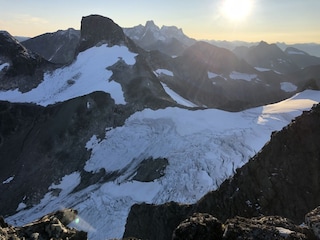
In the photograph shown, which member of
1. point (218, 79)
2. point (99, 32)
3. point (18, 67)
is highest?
point (99, 32)

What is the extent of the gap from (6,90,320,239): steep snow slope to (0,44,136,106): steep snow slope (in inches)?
466

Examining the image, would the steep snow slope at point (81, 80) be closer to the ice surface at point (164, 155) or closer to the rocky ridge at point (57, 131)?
the ice surface at point (164, 155)

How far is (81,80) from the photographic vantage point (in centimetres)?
6994

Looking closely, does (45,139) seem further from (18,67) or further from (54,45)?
(54,45)

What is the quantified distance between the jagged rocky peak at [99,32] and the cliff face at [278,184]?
2423 inches

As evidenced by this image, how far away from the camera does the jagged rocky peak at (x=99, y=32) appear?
8212 centimetres

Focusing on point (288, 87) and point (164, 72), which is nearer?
point (164, 72)

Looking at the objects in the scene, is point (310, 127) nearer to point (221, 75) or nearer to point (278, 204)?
point (278, 204)

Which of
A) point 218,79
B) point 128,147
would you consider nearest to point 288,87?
point 218,79

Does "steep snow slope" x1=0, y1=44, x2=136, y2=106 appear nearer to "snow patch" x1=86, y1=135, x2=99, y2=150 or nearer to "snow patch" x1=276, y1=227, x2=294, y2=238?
"snow patch" x1=86, y1=135, x2=99, y2=150

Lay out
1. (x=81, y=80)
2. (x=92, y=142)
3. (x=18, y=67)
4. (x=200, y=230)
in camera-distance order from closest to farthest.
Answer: (x=200, y=230), (x=92, y=142), (x=81, y=80), (x=18, y=67)

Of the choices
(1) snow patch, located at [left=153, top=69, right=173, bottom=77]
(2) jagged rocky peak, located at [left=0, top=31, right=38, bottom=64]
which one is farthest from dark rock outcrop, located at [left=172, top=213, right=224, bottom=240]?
(1) snow patch, located at [left=153, top=69, right=173, bottom=77]

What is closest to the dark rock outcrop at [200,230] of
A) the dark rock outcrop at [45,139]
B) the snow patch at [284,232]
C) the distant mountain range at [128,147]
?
the snow patch at [284,232]

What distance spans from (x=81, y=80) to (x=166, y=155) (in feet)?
111
